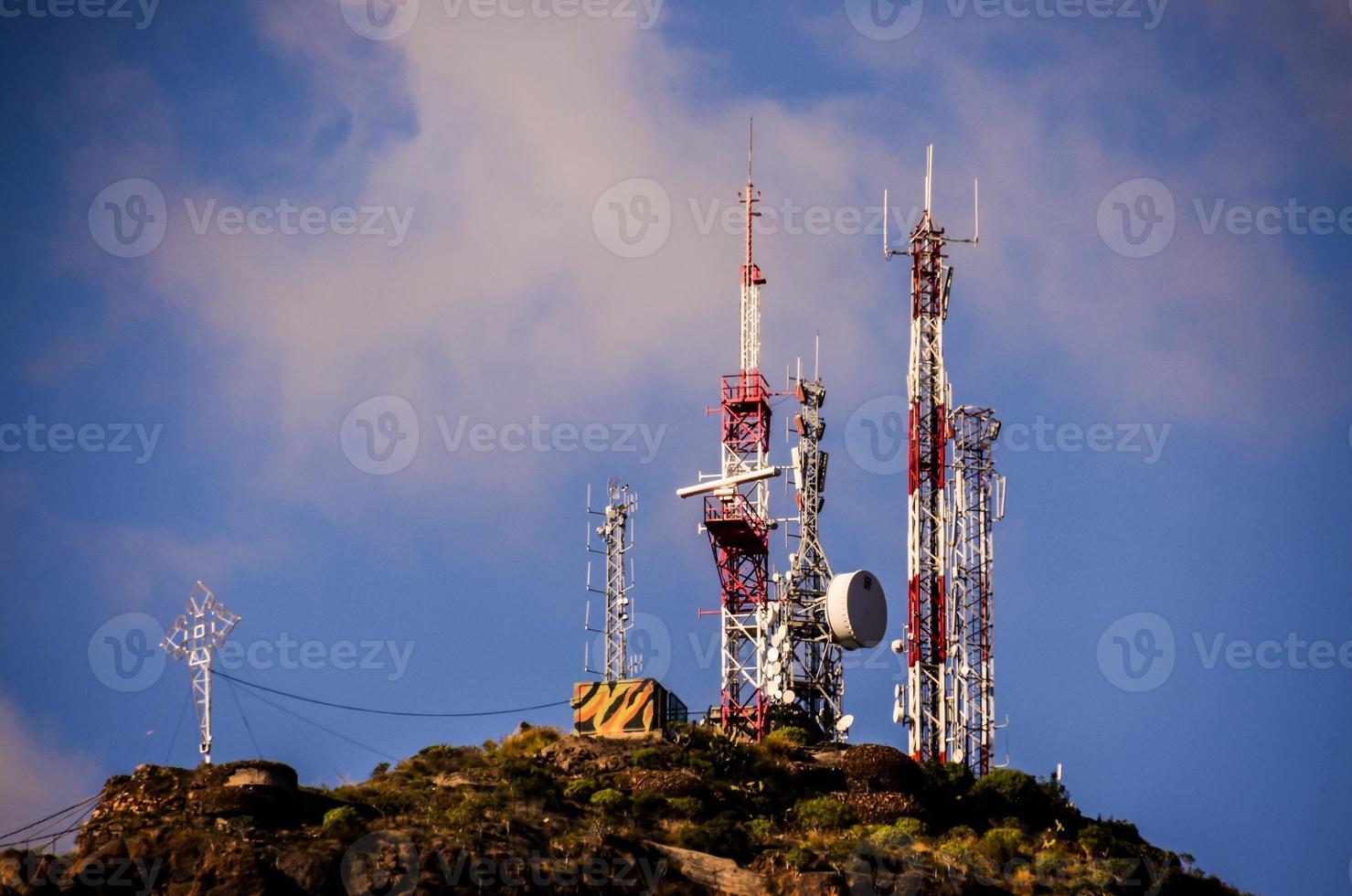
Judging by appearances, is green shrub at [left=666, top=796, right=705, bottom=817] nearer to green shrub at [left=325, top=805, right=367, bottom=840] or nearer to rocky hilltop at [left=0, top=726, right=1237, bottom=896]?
rocky hilltop at [left=0, top=726, right=1237, bottom=896]

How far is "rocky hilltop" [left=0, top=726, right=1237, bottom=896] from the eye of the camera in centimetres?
6719

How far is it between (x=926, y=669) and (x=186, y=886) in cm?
3513

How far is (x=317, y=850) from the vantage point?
68.1 meters

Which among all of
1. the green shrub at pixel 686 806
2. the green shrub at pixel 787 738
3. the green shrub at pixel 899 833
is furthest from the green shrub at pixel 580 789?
the green shrub at pixel 899 833

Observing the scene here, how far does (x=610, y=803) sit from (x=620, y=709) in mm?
9984

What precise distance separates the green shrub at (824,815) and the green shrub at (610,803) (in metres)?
6.42

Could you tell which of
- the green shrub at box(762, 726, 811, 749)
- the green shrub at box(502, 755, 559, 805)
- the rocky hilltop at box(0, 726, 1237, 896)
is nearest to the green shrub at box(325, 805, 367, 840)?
the rocky hilltop at box(0, 726, 1237, 896)

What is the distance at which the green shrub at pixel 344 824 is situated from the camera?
69.8 metres

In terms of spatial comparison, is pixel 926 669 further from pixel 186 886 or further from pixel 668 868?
pixel 186 886

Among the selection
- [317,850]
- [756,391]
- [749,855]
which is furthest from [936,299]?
[317,850]

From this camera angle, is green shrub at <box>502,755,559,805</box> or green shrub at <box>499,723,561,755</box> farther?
green shrub at <box>499,723,561,755</box>

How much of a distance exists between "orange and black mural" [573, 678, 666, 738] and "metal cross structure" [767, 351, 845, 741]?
17.5 feet

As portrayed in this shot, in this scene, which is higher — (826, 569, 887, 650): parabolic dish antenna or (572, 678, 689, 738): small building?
(826, 569, 887, 650): parabolic dish antenna

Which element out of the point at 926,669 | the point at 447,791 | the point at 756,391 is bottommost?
the point at 447,791
